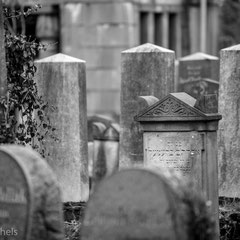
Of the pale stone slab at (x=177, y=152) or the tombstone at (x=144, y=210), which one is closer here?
the tombstone at (x=144, y=210)

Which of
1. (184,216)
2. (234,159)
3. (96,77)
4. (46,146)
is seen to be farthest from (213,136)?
(96,77)

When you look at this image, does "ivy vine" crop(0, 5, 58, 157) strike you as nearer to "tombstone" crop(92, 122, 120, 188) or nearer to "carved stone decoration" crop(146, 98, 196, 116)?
"carved stone decoration" crop(146, 98, 196, 116)

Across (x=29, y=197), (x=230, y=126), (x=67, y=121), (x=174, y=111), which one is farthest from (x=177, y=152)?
(x=29, y=197)

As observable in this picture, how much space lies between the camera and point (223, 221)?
11055 mm

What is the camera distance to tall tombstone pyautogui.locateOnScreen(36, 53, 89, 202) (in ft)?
41.4

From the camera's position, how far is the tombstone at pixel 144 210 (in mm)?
7148

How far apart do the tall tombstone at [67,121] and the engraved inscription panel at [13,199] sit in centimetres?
461

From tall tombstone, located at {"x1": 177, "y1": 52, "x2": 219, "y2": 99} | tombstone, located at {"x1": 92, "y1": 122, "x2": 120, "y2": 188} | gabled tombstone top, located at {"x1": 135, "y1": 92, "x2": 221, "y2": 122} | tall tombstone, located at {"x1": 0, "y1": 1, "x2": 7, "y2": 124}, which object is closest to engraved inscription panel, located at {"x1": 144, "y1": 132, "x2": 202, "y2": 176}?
→ gabled tombstone top, located at {"x1": 135, "y1": 92, "x2": 221, "y2": 122}

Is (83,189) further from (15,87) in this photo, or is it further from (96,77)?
(96,77)

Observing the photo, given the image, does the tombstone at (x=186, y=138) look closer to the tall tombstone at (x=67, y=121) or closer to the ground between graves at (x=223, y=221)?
the ground between graves at (x=223, y=221)

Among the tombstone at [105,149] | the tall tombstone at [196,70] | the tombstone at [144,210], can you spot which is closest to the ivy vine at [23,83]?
the tombstone at [144,210]

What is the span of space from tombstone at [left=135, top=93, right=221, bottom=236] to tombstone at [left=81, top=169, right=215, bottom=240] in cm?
302

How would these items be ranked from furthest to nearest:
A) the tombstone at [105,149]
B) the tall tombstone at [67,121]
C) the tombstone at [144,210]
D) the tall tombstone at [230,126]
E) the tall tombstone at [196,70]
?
the tall tombstone at [196,70], the tombstone at [105,149], the tall tombstone at [67,121], the tall tombstone at [230,126], the tombstone at [144,210]

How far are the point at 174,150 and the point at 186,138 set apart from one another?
0.72ft
